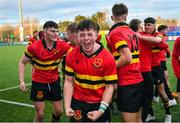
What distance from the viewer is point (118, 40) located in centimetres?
525

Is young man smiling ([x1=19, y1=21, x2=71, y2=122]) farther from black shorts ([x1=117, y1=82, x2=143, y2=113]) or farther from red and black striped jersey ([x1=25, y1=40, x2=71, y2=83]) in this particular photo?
black shorts ([x1=117, y1=82, x2=143, y2=113])

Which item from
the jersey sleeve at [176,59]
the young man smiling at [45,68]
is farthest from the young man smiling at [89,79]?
the jersey sleeve at [176,59]

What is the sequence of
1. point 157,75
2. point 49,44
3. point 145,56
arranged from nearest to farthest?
1. point 49,44
2. point 145,56
3. point 157,75

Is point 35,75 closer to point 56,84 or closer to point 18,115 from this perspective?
point 56,84

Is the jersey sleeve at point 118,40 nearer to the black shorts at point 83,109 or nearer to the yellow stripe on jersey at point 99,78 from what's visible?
the yellow stripe on jersey at point 99,78

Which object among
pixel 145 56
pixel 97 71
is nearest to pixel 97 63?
pixel 97 71

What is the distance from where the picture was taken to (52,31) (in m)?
6.57

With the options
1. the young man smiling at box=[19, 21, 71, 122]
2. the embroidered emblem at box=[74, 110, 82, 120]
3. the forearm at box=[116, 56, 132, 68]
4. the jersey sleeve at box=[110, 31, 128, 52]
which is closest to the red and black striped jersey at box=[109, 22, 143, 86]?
the jersey sleeve at box=[110, 31, 128, 52]

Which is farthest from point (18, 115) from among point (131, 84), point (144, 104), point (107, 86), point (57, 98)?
point (107, 86)

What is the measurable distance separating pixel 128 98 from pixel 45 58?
2.06 meters

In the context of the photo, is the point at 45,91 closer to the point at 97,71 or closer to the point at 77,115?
the point at 77,115

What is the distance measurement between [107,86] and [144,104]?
225 centimetres

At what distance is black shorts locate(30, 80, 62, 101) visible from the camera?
6.78 m

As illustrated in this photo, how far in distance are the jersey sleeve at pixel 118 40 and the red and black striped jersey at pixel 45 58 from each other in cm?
176
